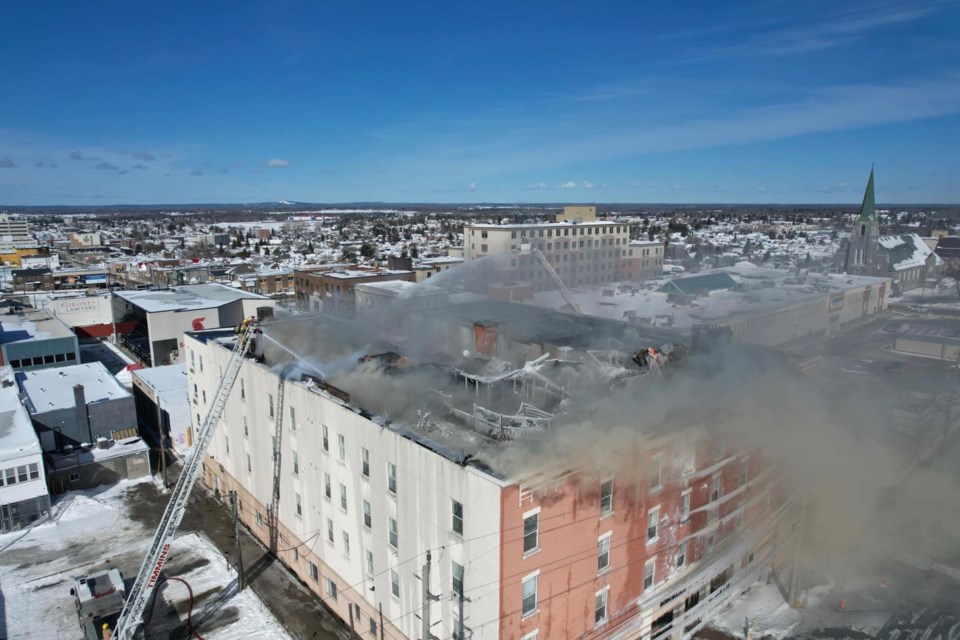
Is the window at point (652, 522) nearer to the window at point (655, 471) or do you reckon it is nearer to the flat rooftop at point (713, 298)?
the window at point (655, 471)

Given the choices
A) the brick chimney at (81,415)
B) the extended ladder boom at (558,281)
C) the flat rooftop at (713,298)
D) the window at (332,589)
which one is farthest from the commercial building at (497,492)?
the brick chimney at (81,415)

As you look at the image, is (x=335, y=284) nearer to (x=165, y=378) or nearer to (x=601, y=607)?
(x=165, y=378)

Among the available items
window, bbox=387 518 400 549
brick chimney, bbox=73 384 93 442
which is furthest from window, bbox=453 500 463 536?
brick chimney, bbox=73 384 93 442

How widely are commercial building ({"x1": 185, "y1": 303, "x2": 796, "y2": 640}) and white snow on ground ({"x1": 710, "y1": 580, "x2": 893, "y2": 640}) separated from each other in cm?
54

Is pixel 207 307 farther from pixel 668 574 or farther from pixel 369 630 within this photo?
pixel 668 574

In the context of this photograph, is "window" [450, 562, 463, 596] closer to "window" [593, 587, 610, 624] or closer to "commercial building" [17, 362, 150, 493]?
"window" [593, 587, 610, 624]

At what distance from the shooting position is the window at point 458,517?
1052 centimetres

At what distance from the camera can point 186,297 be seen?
144 ft

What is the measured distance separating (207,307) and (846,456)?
36160 mm

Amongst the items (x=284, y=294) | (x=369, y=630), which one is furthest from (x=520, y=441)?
(x=284, y=294)

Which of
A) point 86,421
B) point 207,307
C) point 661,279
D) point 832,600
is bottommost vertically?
point 832,600

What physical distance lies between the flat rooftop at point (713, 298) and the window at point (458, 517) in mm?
13275

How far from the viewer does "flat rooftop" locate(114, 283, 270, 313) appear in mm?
39312

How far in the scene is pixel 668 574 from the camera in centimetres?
1354
